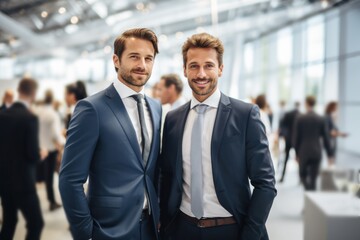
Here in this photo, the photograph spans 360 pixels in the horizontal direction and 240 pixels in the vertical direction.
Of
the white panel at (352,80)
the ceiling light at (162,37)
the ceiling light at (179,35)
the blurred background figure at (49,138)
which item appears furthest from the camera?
the ceiling light at (179,35)

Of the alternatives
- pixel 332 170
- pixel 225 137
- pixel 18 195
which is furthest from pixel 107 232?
pixel 332 170

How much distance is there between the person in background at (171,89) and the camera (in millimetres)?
4008

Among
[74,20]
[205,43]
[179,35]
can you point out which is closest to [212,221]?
[205,43]

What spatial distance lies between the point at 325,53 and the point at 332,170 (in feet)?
20.5

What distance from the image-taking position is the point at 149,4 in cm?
941

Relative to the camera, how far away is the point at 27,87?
10.7 feet

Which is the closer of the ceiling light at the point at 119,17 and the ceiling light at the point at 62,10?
the ceiling light at the point at 62,10

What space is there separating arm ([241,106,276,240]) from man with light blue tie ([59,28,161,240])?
53 cm

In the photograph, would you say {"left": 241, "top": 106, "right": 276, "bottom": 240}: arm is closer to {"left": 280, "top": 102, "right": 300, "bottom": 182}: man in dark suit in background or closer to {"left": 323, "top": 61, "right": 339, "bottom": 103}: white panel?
{"left": 280, "top": 102, "right": 300, "bottom": 182}: man in dark suit in background

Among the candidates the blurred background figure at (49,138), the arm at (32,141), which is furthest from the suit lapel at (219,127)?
the blurred background figure at (49,138)

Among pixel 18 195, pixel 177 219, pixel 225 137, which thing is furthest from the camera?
pixel 18 195

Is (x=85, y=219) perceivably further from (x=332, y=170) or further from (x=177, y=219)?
(x=332, y=170)

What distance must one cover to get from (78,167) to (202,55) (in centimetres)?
91

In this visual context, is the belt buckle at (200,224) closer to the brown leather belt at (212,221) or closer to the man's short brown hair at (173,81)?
the brown leather belt at (212,221)
